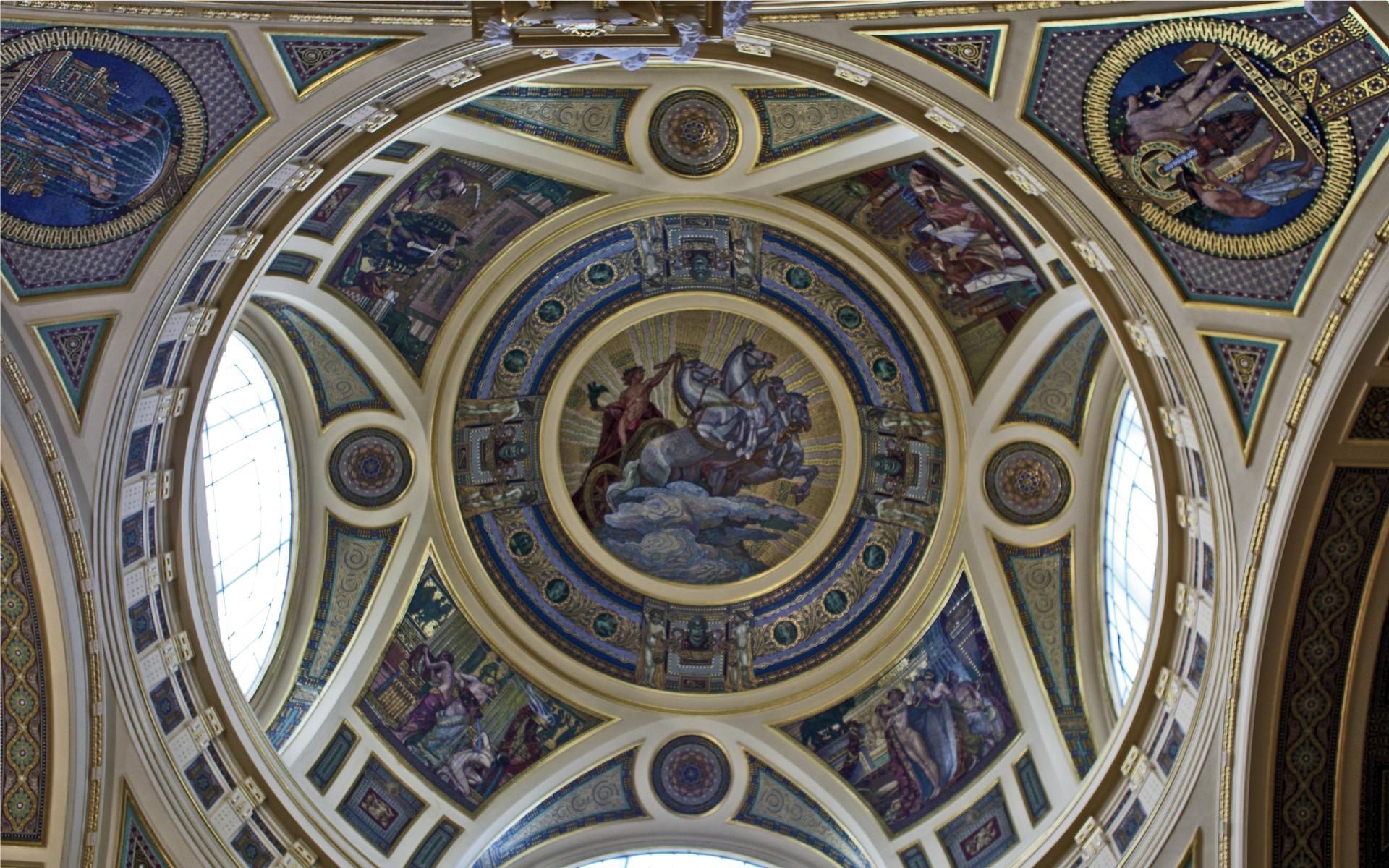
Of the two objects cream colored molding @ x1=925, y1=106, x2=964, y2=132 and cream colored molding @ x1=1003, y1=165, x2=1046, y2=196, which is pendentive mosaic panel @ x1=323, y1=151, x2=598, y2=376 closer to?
cream colored molding @ x1=925, y1=106, x2=964, y2=132

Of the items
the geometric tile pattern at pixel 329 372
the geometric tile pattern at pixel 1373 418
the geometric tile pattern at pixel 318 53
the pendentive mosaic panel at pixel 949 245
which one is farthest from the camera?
the geometric tile pattern at pixel 329 372

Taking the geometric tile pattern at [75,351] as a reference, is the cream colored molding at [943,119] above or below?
above

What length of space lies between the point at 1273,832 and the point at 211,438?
1452cm

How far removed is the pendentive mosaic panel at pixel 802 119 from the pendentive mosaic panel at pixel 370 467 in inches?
306

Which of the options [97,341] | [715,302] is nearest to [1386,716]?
[715,302]

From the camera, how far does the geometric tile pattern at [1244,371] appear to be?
39.6 feet

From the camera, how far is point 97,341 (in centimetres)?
1266

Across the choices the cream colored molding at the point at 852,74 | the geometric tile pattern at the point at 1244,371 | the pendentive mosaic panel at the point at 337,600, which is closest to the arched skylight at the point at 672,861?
the pendentive mosaic panel at the point at 337,600

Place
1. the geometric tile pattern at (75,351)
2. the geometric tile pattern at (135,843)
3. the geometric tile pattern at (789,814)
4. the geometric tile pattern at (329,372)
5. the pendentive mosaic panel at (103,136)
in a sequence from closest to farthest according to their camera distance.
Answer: the pendentive mosaic panel at (103,136) → the geometric tile pattern at (75,351) → the geometric tile pattern at (135,843) → the geometric tile pattern at (329,372) → the geometric tile pattern at (789,814)

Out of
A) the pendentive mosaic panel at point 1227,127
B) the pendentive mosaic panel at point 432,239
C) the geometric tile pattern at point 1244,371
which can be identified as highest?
the pendentive mosaic panel at point 432,239

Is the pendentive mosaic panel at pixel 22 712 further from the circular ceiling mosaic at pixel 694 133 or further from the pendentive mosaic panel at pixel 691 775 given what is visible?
the pendentive mosaic panel at pixel 691 775

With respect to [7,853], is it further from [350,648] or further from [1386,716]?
[1386,716]

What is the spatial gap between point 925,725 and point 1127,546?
190 inches

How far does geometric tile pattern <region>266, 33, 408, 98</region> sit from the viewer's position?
11.6 m
